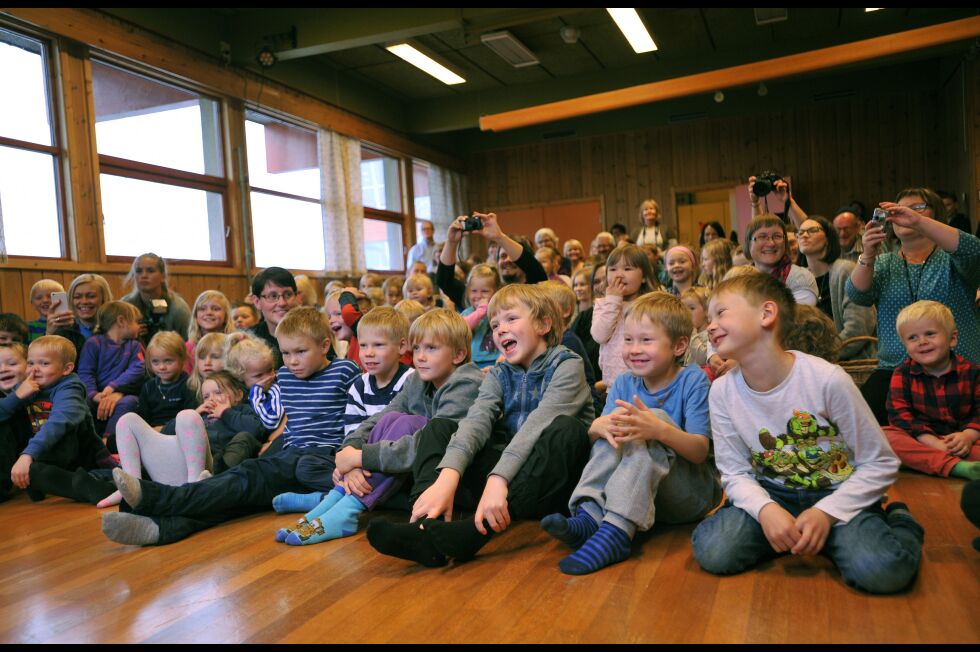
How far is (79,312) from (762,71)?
6.14 metres

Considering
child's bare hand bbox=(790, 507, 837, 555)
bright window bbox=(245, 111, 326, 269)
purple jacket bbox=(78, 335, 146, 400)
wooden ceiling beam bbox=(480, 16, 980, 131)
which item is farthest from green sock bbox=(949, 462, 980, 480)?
bright window bbox=(245, 111, 326, 269)

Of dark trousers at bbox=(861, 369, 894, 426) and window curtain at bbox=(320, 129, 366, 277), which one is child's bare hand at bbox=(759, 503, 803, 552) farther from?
window curtain at bbox=(320, 129, 366, 277)

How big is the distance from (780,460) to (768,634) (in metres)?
0.43

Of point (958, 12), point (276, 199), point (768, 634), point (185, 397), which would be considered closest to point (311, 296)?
point (185, 397)

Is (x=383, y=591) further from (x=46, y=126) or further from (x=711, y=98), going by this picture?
(x=711, y=98)

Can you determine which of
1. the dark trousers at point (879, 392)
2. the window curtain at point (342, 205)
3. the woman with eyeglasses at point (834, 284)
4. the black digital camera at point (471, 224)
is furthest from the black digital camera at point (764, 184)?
the window curtain at point (342, 205)

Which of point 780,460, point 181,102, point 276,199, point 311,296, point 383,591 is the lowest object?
point 383,591

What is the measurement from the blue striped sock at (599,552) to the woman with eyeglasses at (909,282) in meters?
1.51

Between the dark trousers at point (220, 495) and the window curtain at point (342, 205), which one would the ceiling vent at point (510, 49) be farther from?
the dark trousers at point (220, 495)

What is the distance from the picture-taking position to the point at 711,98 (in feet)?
29.2

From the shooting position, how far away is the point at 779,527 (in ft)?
4.66

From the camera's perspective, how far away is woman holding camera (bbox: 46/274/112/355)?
3561 mm

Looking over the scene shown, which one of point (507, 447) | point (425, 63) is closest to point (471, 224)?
point (507, 447)

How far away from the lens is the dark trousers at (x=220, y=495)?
2.01 metres
